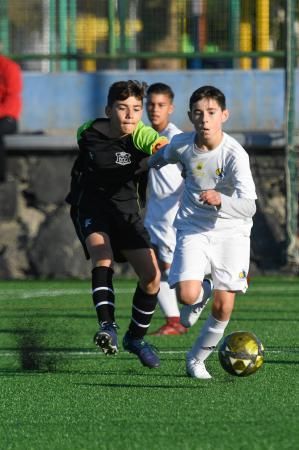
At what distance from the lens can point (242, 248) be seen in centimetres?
777

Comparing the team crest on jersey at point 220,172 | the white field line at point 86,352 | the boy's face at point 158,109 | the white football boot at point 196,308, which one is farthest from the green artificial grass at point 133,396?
the boy's face at point 158,109

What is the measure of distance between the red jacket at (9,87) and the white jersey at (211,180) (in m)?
8.41

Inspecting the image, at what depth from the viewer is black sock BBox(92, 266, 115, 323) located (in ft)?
26.8

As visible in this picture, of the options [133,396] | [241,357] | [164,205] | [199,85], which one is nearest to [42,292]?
[164,205]

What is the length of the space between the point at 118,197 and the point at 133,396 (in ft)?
6.24

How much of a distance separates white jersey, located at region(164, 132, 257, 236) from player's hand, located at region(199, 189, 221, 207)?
0.82ft

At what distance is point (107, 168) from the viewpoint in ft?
27.8

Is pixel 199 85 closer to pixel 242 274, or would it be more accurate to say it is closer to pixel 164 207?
pixel 164 207

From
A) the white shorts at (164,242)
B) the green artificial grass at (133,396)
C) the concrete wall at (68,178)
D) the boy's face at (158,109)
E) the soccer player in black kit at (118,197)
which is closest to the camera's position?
the green artificial grass at (133,396)

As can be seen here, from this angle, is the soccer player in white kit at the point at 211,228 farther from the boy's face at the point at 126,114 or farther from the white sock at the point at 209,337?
the boy's face at the point at 126,114

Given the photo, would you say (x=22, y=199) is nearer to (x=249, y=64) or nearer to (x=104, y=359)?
(x=249, y=64)

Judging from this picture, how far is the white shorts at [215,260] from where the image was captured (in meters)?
7.68

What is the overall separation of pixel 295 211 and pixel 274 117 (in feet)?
4.46

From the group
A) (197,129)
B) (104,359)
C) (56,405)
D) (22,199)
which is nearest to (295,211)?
(22,199)
